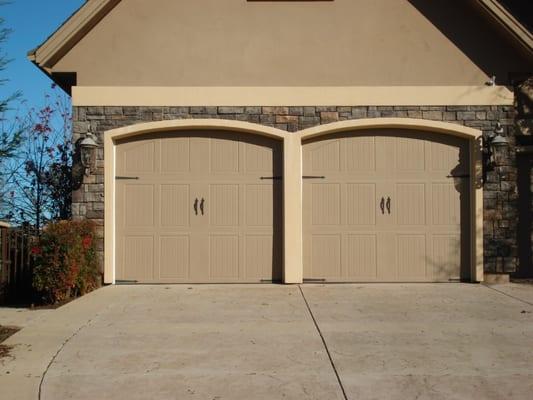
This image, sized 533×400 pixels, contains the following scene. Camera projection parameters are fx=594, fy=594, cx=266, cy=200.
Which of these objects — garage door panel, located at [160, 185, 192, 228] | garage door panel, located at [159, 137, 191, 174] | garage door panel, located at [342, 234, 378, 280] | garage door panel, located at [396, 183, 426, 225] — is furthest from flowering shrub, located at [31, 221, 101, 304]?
garage door panel, located at [396, 183, 426, 225]

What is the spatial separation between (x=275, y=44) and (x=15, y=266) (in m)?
5.54

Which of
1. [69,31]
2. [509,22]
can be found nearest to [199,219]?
[69,31]

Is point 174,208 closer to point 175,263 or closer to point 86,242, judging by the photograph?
point 175,263

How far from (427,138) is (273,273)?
3520mm

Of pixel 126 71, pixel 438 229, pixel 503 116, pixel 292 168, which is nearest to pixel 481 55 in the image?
pixel 503 116

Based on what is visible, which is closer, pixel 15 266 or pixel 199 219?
pixel 15 266

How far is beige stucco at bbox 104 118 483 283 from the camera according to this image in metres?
9.91

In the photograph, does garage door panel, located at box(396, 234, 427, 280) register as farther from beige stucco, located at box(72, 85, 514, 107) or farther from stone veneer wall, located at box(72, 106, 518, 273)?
beige stucco, located at box(72, 85, 514, 107)

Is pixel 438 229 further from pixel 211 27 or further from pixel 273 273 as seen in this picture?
pixel 211 27

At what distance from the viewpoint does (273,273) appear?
1009 cm

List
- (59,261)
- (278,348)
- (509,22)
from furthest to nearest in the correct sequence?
(509,22) < (59,261) < (278,348)

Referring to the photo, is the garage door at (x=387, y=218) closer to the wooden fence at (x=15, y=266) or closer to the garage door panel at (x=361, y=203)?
the garage door panel at (x=361, y=203)

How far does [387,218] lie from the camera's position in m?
10.1

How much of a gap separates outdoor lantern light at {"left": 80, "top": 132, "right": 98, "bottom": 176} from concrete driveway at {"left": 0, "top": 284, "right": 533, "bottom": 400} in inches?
87.1
